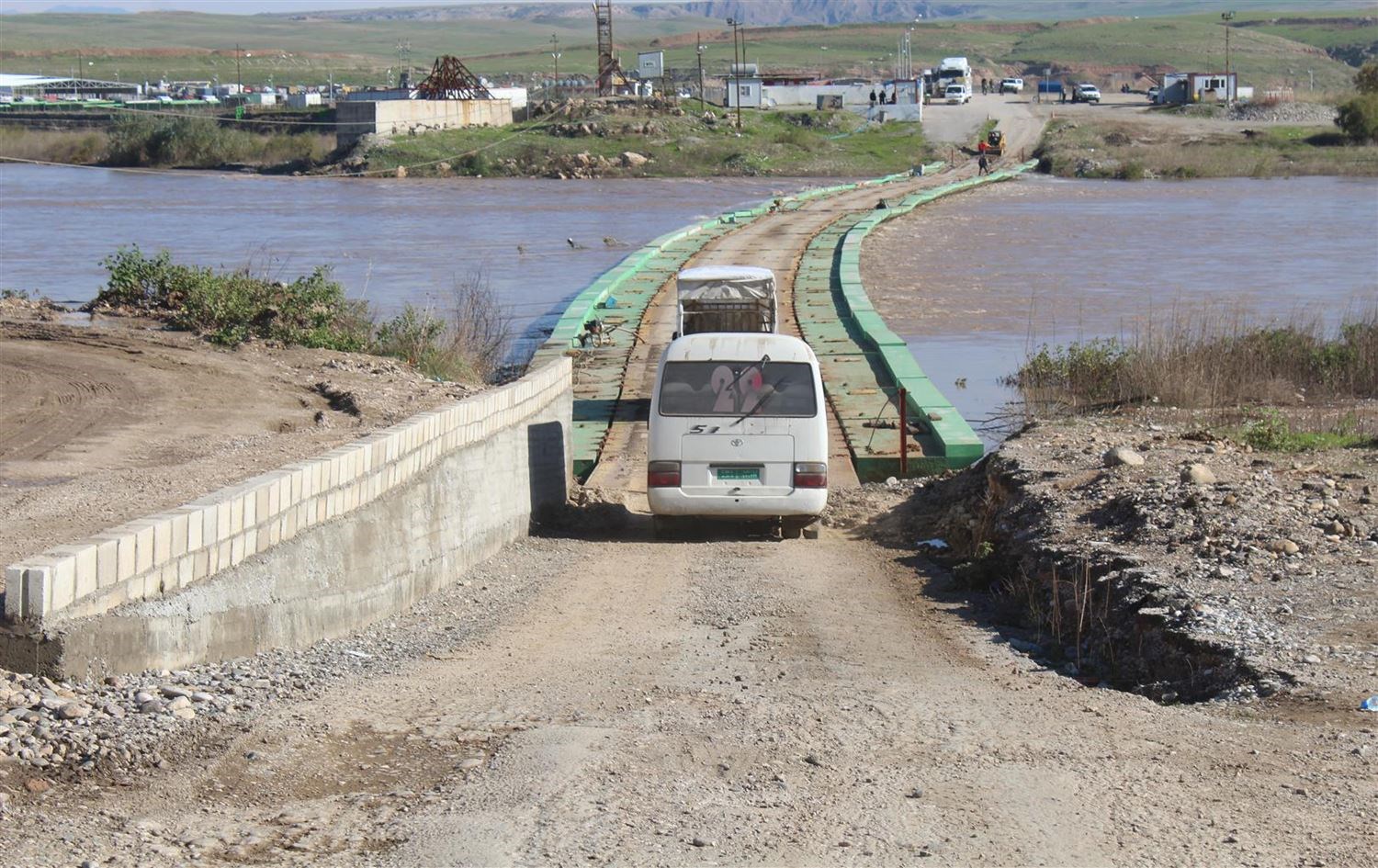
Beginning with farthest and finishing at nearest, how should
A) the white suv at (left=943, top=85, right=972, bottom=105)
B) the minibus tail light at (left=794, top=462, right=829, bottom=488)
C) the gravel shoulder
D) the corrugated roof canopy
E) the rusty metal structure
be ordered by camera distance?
the corrugated roof canopy < the white suv at (left=943, top=85, right=972, bottom=105) < the rusty metal structure < the minibus tail light at (left=794, top=462, right=829, bottom=488) < the gravel shoulder

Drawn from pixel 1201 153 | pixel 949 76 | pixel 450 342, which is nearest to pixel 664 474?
pixel 450 342

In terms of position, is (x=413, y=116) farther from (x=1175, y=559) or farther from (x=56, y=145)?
(x=1175, y=559)

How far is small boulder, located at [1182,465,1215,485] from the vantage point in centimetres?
1171

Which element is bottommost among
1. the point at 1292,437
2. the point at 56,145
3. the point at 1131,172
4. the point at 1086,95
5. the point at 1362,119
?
the point at 1292,437

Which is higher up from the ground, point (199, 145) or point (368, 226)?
point (199, 145)

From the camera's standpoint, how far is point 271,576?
314 inches

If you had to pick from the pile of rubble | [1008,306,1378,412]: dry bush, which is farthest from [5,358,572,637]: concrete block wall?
the pile of rubble

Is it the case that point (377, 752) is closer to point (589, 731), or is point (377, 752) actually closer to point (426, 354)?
point (589, 731)

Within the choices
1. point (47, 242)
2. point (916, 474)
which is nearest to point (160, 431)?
point (916, 474)

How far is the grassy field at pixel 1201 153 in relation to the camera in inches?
2918

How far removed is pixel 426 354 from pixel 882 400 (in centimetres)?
612

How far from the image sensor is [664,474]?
528 inches

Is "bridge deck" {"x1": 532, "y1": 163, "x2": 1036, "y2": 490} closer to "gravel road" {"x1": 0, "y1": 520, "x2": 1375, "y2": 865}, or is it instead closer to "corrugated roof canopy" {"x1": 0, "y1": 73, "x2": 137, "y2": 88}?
"gravel road" {"x1": 0, "y1": 520, "x2": 1375, "y2": 865}

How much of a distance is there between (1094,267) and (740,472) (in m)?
30.5
